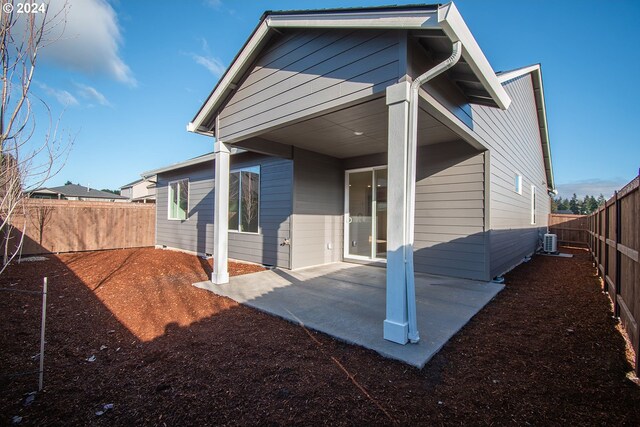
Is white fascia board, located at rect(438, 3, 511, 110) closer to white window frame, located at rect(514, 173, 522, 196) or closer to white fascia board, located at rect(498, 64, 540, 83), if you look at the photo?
white fascia board, located at rect(498, 64, 540, 83)

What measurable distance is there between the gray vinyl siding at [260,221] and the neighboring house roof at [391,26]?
2.28 meters

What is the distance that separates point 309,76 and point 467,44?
1839 mm

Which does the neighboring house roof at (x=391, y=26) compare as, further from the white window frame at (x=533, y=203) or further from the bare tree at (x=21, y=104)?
the white window frame at (x=533, y=203)

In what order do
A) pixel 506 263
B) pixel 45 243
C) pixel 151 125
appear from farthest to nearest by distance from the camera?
1. pixel 151 125
2. pixel 45 243
3. pixel 506 263

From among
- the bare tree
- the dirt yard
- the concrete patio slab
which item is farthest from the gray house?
the bare tree

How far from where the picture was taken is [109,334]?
10.6 ft

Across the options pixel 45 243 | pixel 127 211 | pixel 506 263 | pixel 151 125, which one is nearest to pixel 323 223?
pixel 506 263

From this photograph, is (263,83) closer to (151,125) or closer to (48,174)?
(48,174)

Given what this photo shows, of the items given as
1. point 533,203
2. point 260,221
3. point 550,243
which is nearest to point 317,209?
point 260,221

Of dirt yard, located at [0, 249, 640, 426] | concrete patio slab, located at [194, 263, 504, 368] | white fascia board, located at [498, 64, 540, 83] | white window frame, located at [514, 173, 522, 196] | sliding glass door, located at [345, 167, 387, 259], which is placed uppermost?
white fascia board, located at [498, 64, 540, 83]

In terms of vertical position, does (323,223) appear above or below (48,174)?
below

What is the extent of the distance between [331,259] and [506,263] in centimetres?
400

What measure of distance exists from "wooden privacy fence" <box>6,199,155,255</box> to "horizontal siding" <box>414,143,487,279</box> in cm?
1001

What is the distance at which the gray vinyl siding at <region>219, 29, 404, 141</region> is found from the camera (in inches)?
122
